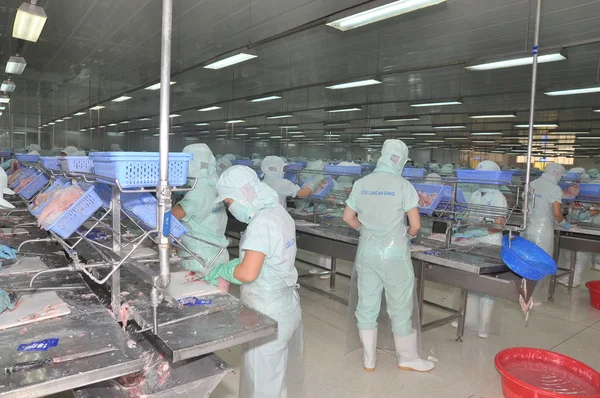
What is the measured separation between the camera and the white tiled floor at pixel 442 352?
2.67 m

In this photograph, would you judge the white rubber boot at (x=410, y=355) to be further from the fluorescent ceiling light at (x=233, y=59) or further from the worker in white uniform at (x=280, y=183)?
the fluorescent ceiling light at (x=233, y=59)

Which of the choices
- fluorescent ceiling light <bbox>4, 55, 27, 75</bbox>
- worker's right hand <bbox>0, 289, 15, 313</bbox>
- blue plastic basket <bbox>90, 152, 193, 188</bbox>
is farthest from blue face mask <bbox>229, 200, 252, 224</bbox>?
fluorescent ceiling light <bbox>4, 55, 27, 75</bbox>

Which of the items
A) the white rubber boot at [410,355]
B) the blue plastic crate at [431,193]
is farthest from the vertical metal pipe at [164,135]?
the blue plastic crate at [431,193]

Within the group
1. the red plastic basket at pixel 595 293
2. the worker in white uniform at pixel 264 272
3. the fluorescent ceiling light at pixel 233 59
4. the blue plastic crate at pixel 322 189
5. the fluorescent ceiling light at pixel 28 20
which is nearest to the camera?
the worker in white uniform at pixel 264 272

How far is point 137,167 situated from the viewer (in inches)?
61.7

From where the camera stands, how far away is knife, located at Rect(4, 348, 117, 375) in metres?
1.28

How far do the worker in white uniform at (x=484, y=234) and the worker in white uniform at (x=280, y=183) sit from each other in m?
1.61

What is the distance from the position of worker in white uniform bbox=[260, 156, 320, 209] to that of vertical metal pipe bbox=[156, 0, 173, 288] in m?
2.88

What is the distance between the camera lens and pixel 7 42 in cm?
627

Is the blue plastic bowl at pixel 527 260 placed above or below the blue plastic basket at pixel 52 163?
below

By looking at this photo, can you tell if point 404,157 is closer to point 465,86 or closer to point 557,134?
point 465,86

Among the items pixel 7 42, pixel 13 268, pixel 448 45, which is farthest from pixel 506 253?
pixel 7 42

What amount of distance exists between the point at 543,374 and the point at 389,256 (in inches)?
46.3

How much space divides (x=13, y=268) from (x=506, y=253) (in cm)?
293
